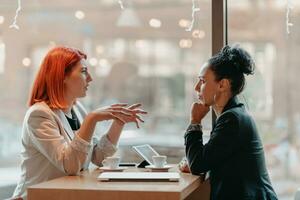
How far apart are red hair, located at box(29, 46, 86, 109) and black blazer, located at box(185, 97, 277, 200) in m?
0.66

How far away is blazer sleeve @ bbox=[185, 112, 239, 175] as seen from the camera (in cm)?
185

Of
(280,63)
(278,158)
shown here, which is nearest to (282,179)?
(278,158)

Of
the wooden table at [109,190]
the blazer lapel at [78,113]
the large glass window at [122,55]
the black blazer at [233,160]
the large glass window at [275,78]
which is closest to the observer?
the wooden table at [109,190]

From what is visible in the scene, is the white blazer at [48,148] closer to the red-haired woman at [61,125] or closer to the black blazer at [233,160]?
the red-haired woman at [61,125]

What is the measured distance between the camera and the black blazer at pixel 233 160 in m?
1.84

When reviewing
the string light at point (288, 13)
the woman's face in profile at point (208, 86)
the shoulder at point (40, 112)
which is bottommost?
the shoulder at point (40, 112)

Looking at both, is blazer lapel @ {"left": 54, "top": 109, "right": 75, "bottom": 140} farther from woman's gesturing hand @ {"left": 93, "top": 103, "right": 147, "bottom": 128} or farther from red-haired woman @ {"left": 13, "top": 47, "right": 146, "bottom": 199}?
woman's gesturing hand @ {"left": 93, "top": 103, "right": 147, "bottom": 128}

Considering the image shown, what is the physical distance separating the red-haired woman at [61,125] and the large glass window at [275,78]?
2.60 feet

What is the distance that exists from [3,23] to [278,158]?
1.81 meters

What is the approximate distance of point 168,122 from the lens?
105 inches

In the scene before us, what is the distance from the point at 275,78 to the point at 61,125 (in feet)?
3.99

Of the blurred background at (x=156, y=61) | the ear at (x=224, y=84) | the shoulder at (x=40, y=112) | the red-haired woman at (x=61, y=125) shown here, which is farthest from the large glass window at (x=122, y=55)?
the shoulder at (x=40, y=112)

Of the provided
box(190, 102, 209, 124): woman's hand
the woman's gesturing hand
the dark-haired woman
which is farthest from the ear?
the woman's gesturing hand

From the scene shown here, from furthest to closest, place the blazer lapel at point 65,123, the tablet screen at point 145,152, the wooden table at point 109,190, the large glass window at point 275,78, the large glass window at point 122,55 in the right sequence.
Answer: the large glass window at point 122,55
the large glass window at point 275,78
the tablet screen at point 145,152
the blazer lapel at point 65,123
the wooden table at point 109,190
